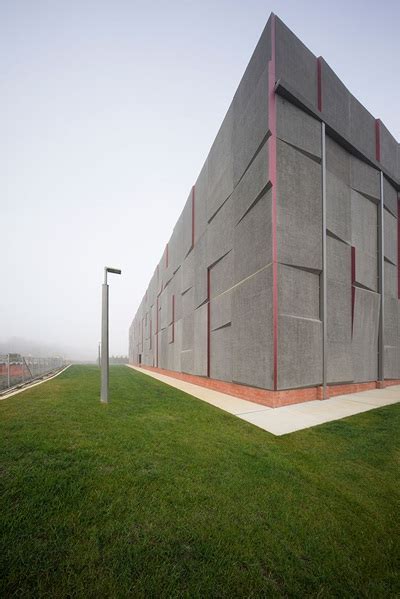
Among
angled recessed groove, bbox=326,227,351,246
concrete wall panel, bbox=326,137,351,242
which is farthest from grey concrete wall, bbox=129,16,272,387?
concrete wall panel, bbox=326,137,351,242

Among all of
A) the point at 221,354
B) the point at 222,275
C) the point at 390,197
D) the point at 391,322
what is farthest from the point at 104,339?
the point at 390,197

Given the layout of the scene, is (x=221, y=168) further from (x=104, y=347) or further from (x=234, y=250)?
(x=104, y=347)

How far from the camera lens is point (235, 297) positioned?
13336mm

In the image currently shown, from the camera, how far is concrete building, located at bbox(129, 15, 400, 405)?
35.1 ft

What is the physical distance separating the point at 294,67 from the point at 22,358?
19506mm

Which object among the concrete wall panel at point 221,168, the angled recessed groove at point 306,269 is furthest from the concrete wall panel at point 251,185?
the angled recessed groove at point 306,269

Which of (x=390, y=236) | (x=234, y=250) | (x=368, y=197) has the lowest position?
(x=234, y=250)

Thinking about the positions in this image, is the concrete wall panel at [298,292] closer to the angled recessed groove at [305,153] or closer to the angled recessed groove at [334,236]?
the angled recessed groove at [334,236]

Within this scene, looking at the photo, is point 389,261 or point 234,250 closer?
point 234,250

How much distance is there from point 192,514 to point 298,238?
9.94m

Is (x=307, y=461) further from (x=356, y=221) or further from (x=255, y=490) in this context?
(x=356, y=221)

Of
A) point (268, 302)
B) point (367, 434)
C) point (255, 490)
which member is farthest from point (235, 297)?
point (255, 490)

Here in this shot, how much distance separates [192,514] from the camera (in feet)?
11.2

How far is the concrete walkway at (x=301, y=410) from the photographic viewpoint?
7809 mm
